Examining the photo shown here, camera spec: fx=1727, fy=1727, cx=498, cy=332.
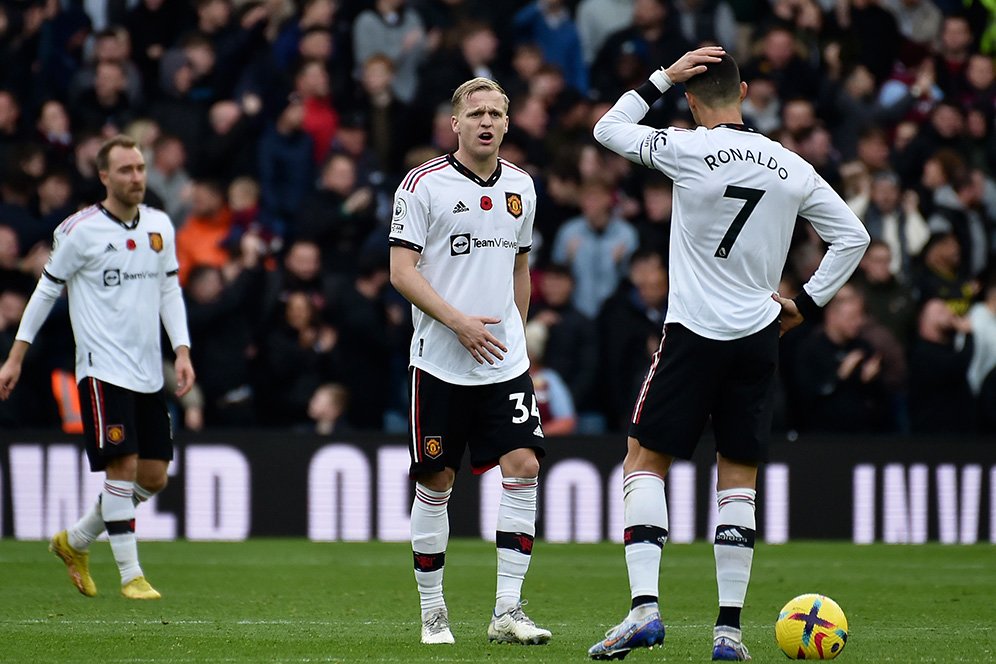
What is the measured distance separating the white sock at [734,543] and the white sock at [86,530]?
15.0 feet

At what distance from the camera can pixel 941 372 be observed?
48.9 ft

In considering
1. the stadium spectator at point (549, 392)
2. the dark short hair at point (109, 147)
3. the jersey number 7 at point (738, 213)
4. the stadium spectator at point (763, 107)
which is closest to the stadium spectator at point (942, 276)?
the stadium spectator at point (763, 107)

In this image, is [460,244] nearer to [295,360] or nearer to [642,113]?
[642,113]

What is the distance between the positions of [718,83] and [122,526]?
485cm

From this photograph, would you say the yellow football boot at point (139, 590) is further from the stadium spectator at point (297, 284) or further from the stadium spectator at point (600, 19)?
the stadium spectator at point (600, 19)

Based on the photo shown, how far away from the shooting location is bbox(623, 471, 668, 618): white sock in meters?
7.01

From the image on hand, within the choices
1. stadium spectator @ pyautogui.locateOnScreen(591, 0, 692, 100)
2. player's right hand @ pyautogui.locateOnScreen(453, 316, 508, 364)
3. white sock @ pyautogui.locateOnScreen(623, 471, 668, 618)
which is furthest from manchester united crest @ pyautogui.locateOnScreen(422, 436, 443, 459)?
stadium spectator @ pyautogui.locateOnScreen(591, 0, 692, 100)

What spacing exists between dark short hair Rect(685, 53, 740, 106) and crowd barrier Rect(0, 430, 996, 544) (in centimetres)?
751

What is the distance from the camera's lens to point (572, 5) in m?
18.6

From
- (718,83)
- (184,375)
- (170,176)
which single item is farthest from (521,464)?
(170,176)

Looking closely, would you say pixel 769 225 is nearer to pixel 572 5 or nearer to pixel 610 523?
pixel 610 523

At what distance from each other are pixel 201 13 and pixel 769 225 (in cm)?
1145

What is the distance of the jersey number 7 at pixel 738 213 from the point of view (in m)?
7.09

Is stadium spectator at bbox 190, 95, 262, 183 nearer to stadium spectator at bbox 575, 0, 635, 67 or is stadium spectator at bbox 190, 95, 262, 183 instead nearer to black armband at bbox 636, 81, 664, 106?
stadium spectator at bbox 575, 0, 635, 67
